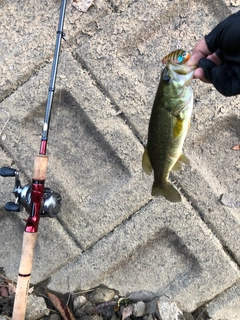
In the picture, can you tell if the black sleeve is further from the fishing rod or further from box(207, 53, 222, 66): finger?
the fishing rod

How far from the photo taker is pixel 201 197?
2988 mm

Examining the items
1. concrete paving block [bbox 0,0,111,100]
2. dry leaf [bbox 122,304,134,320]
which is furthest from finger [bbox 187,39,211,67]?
dry leaf [bbox 122,304,134,320]

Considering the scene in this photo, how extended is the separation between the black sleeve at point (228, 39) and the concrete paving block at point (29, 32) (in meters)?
1.08

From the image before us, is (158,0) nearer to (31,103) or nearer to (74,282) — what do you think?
(31,103)

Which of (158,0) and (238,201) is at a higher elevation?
(158,0)

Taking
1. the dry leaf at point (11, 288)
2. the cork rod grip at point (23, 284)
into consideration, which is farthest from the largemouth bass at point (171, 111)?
the dry leaf at point (11, 288)

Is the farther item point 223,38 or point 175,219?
point 175,219

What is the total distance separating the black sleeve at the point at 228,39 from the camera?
2.07m

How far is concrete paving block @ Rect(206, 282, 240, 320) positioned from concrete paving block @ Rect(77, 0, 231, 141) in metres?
1.28

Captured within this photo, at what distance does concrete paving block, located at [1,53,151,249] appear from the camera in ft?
9.82

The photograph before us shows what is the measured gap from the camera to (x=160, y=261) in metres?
3.07

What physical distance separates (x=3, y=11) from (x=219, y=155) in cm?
Answer: 192

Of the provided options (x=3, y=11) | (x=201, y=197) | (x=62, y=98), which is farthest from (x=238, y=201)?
(x=3, y=11)

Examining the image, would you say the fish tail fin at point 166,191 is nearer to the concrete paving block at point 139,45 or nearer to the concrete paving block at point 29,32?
the concrete paving block at point 139,45
